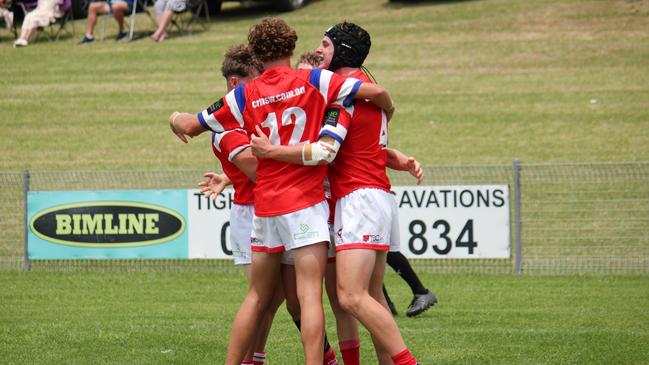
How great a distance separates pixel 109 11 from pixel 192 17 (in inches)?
93.4

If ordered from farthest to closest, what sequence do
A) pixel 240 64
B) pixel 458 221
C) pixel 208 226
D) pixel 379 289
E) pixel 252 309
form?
pixel 208 226
pixel 458 221
pixel 240 64
pixel 379 289
pixel 252 309

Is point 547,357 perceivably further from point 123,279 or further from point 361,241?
point 123,279

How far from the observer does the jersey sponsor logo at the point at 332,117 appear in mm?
5641

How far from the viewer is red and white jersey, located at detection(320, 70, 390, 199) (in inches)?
230

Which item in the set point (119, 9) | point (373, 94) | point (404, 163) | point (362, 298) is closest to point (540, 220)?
point (404, 163)

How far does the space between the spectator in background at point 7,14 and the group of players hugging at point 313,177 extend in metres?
18.3

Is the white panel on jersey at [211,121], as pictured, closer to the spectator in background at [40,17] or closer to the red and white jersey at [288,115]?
the red and white jersey at [288,115]

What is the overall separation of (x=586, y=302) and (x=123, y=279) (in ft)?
17.9

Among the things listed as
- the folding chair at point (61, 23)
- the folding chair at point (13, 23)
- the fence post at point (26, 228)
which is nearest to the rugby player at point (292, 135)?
Result: the fence post at point (26, 228)

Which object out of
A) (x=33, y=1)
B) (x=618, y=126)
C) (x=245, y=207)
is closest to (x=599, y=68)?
(x=618, y=126)

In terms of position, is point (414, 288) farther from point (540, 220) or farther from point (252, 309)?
point (540, 220)

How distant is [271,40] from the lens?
18.4 ft

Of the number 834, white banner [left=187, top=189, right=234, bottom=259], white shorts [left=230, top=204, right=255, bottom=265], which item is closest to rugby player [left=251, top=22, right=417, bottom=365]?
white shorts [left=230, top=204, right=255, bottom=265]

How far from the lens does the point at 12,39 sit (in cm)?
2367
